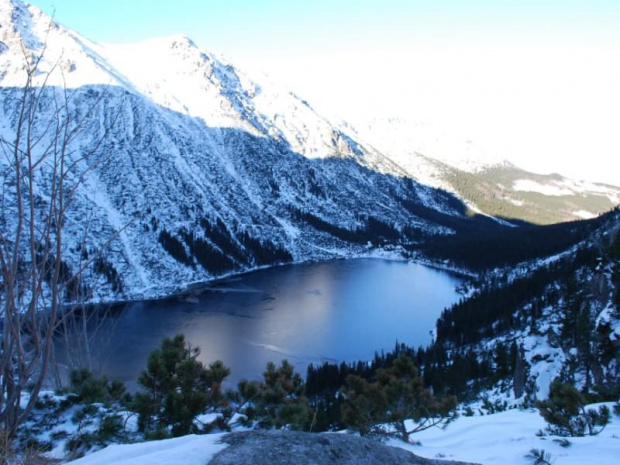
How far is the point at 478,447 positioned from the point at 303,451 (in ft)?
13.5

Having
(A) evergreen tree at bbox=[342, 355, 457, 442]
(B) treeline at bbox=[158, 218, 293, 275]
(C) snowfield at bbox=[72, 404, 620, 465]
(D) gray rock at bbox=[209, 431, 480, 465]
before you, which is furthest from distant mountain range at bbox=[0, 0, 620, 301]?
(D) gray rock at bbox=[209, 431, 480, 465]

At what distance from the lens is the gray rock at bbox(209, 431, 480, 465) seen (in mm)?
3150

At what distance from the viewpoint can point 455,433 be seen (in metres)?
7.66

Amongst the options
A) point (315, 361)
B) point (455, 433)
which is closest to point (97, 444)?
point (455, 433)

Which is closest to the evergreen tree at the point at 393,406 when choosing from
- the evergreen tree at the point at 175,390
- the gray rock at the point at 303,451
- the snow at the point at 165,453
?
the evergreen tree at the point at 175,390

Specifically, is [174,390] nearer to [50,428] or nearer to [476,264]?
[50,428]

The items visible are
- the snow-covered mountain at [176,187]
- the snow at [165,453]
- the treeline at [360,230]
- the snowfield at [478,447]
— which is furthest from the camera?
the treeline at [360,230]

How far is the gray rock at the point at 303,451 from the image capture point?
3150mm

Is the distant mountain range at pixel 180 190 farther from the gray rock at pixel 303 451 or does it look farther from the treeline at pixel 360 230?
the gray rock at pixel 303 451

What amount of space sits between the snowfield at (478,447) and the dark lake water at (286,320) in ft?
105

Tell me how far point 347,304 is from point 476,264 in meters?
56.8

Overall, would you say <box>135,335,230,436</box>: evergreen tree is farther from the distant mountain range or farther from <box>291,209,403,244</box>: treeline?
<box>291,209,403,244</box>: treeline

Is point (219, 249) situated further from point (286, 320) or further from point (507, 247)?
point (507, 247)

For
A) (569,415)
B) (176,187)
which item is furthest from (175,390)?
(176,187)
